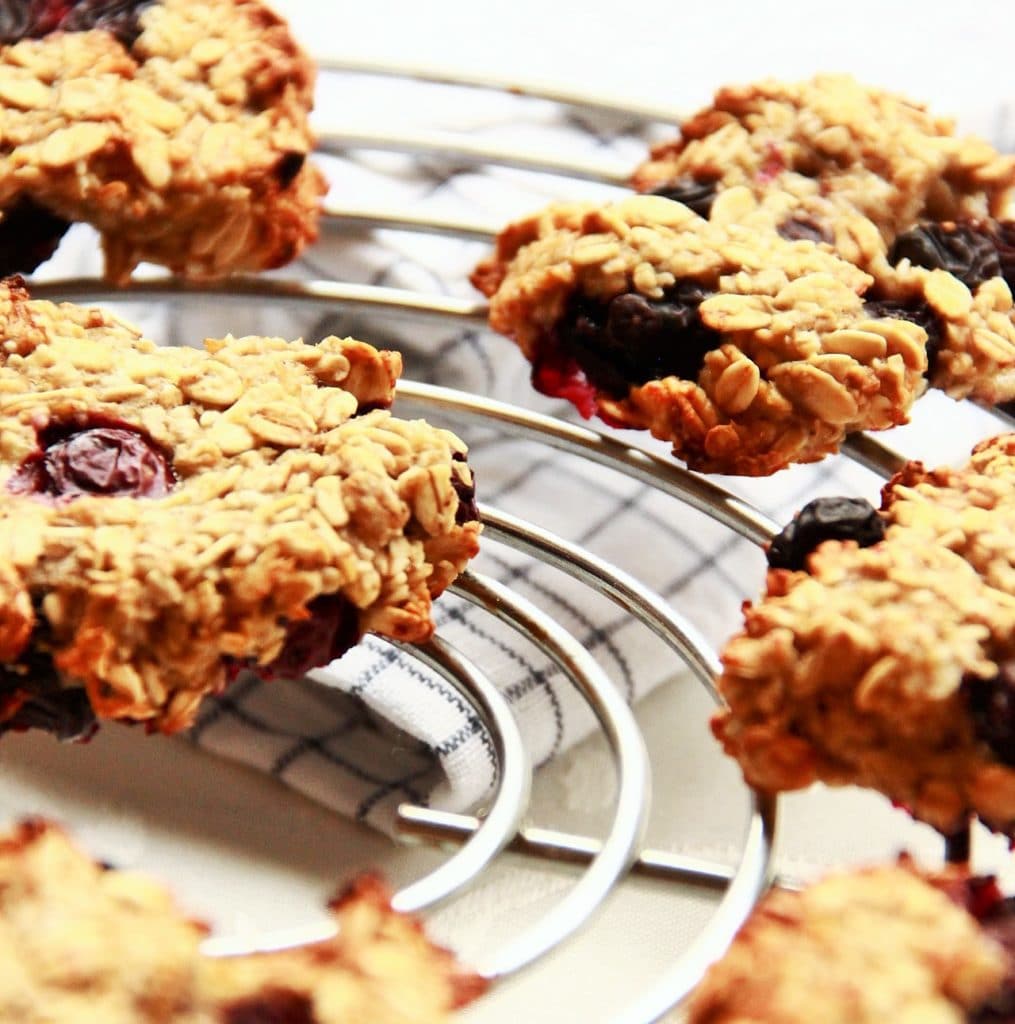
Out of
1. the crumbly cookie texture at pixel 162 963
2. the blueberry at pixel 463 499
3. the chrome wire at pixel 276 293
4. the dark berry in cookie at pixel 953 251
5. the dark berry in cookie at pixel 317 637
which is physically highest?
the dark berry in cookie at pixel 953 251

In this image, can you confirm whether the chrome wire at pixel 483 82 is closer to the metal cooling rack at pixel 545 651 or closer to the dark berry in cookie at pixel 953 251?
the metal cooling rack at pixel 545 651

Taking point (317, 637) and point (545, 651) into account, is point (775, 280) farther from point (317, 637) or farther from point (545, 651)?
point (317, 637)

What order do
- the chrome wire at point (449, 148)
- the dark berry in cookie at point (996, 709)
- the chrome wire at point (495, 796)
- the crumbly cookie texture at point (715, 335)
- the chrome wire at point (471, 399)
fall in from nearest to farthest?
the dark berry in cookie at point (996, 709)
the chrome wire at point (495, 796)
the crumbly cookie texture at point (715, 335)
the chrome wire at point (471, 399)
the chrome wire at point (449, 148)

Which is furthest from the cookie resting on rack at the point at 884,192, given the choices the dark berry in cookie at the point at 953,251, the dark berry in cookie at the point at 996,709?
the dark berry in cookie at the point at 996,709

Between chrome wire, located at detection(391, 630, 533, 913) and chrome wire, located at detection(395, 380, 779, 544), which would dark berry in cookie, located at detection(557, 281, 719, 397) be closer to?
chrome wire, located at detection(395, 380, 779, 544)

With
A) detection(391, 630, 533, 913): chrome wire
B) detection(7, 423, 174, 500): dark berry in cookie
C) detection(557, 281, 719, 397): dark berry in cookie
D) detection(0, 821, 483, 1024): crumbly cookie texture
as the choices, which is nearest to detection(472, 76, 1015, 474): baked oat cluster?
detection(557, 281, 719, 397): dark berry in cookie

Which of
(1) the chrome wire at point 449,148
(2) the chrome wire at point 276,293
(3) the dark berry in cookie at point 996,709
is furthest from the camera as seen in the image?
(1) the chrome wire at point 449,148
